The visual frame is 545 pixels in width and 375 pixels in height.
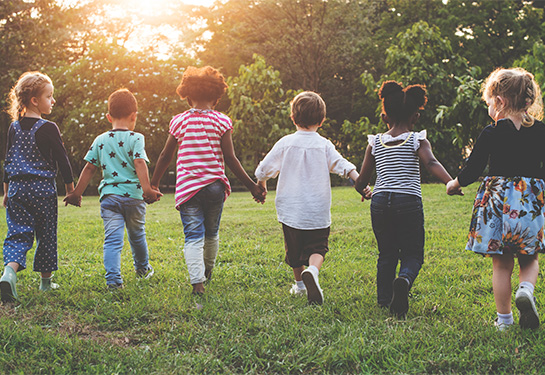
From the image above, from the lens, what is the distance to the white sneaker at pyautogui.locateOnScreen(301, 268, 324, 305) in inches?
140

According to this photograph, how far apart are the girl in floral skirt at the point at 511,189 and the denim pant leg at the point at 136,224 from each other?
255 centimetres

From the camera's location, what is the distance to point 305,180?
3.87 m

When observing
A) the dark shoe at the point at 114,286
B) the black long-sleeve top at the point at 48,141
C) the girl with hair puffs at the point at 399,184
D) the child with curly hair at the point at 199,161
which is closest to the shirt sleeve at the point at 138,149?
the child with curly hair at the point at 199,161

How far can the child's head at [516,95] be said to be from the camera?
10.2ft

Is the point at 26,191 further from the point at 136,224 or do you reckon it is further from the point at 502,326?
the point at 502,326

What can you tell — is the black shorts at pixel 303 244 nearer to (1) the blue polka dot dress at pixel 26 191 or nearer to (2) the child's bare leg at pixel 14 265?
(1) the blue polka dot dress at pixel 26 191

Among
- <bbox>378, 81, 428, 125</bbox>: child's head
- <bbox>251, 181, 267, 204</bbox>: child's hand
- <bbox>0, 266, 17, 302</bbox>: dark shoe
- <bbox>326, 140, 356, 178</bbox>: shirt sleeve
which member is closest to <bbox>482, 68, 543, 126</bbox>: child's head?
<bbox>378, 81, 428, 125</bbox>: child's head

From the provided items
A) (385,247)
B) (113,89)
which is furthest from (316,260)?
(113,89)

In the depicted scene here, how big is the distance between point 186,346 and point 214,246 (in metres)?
1.38

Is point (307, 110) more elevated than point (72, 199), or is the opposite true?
point (307, 110)

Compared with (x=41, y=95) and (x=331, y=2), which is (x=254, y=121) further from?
(x=41, y=95)

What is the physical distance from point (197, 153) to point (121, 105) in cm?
86

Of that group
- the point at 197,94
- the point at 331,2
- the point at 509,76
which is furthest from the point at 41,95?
the point at 331,2

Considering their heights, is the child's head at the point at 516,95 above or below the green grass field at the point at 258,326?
above
